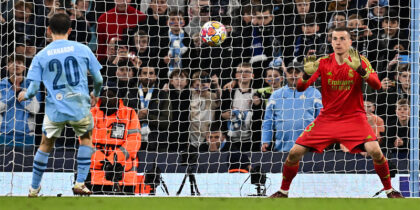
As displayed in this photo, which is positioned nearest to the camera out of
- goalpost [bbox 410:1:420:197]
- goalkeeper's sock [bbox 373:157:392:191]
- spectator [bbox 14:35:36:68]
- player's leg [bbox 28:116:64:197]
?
player's leg [bbox 28:116:64:197]

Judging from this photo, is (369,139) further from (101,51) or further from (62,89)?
(101,51)

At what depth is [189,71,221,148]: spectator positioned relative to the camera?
8500mm

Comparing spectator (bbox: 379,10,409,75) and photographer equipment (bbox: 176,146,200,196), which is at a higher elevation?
spectator (bbox: 379,10,409,75)

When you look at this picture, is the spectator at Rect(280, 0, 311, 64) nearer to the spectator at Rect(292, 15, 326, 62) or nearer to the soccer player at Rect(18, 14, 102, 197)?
the spectator at Rect(292, 15, 326, 62)

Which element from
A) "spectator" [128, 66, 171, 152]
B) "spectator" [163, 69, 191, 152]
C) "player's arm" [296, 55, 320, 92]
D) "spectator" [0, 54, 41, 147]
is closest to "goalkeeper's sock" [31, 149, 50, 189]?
"player's arm" [296, 55, 320, 92]

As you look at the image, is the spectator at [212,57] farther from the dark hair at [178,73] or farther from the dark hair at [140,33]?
the dark hair at [140,33]

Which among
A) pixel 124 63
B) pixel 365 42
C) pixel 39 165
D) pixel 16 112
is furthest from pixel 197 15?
pixel 39 165

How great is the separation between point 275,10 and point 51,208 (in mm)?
4894

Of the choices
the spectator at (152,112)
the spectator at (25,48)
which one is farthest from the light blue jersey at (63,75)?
the spectator at (25,48)

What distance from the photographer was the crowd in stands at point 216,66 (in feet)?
27.0

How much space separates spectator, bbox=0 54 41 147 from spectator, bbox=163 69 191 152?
4.83 feet

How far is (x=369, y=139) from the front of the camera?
6199 millimetres

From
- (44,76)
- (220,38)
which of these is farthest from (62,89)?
(220,38)

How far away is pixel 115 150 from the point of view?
8016 mm
